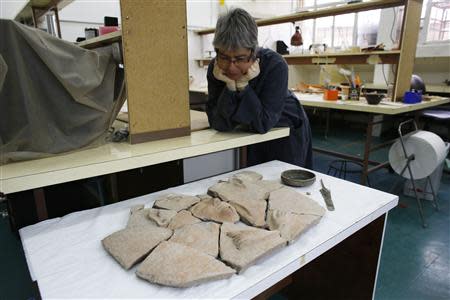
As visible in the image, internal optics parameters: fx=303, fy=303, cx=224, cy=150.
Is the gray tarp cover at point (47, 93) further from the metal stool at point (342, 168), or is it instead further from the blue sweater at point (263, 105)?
the metal stool at point (342, 168)

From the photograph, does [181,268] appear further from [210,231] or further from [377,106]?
[377,106]

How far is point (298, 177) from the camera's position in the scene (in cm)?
126

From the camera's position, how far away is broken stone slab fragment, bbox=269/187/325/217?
0.96 metres

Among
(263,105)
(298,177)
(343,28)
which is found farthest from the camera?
(343,28)

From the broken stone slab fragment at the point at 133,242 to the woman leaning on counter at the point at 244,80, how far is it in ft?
2.22

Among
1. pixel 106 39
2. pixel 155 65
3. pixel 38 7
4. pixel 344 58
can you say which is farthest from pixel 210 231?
pixel 344 58

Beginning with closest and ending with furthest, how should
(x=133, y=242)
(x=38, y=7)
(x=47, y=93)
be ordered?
1. (x=133, y=242)
2. (x=47, y=93)
3. (x=38, y=7)

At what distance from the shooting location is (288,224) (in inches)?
34.6

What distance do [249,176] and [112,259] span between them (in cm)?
A: 64

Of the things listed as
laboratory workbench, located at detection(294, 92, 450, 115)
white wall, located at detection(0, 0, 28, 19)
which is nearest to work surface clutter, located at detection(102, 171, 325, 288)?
laboratory workbench, located at detection(294, 92, 450, 115)

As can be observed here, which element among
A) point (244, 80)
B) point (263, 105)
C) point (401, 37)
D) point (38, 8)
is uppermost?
point (38, 8)

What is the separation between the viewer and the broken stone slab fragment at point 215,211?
0.93 metres

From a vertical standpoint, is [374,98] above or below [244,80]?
below

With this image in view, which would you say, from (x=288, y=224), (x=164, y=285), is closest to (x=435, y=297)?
(x=288, y=224)
